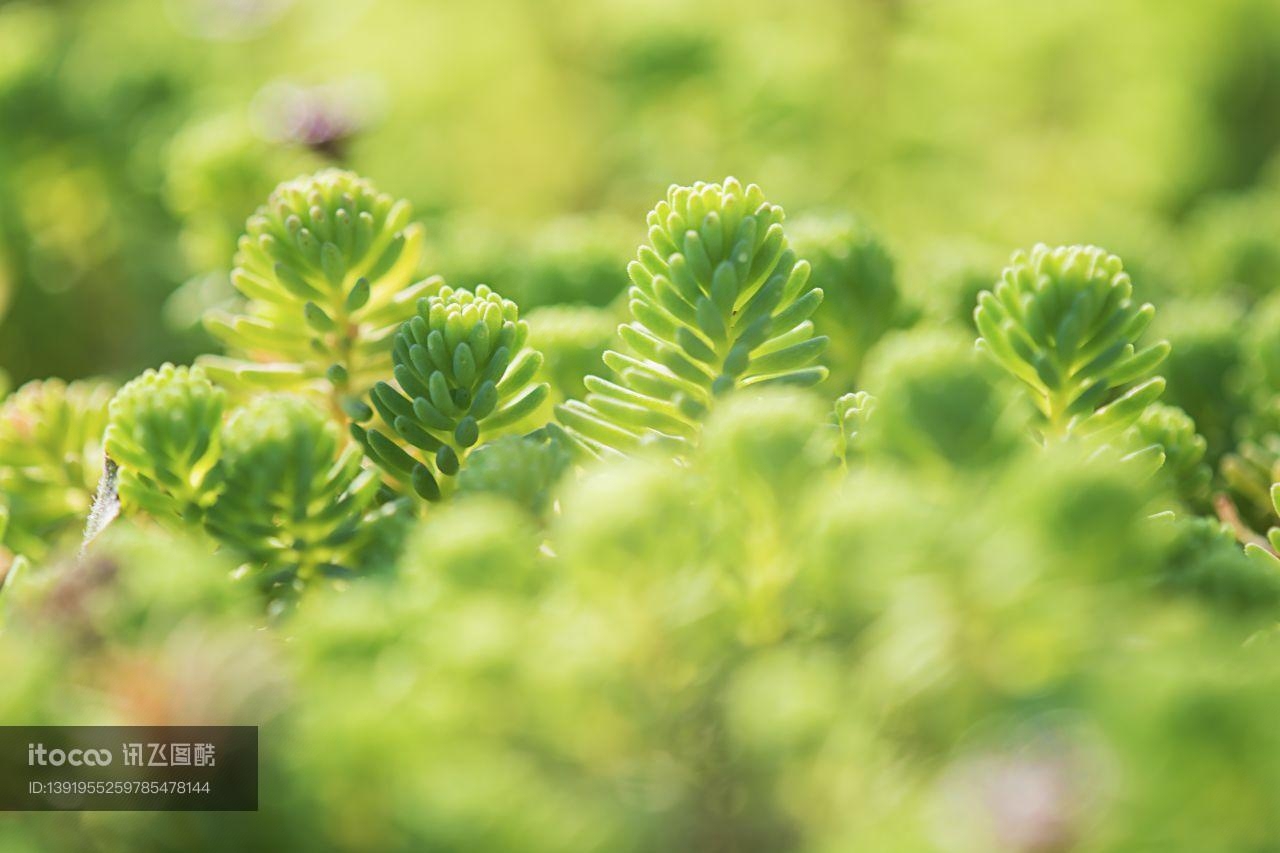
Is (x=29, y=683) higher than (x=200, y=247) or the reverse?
the reverse

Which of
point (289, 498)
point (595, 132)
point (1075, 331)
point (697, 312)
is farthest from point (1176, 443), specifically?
point (595, 132)

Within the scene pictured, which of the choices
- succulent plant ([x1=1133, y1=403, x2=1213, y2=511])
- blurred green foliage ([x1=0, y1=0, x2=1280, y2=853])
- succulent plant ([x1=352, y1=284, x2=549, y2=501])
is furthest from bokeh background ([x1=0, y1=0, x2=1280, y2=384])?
succulent plant ([x1=352, y1=284, x2=549, y2=501])

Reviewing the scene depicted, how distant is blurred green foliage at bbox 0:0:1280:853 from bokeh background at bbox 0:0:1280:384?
0.9 inches

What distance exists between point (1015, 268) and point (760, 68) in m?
0.83

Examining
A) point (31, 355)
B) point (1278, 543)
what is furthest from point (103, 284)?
point (1278, 543)

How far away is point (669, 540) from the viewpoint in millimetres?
345

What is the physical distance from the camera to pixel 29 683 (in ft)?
1.08

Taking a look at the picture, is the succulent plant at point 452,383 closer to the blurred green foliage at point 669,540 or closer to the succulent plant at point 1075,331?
the blurred green foliage at point 669,540

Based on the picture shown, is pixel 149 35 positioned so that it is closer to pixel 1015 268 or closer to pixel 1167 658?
pixel 1015 268

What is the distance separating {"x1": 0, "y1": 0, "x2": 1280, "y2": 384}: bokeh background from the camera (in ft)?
3.22

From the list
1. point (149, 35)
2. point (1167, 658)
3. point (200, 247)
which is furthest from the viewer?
point (149, 35)

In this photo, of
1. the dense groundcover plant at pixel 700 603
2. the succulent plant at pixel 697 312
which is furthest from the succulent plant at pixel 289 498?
the succulent plant at pixel 697 312

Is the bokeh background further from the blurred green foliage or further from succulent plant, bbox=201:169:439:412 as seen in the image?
succulent plant, bbox=201:169:439:412

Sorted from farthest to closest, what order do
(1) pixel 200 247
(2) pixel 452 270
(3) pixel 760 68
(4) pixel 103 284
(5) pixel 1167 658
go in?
(3) pixel 760 68, (4) pixel 103 284, (1) pixel 200 247, (2) pixel 452 270, (5) pixel 1167 658
